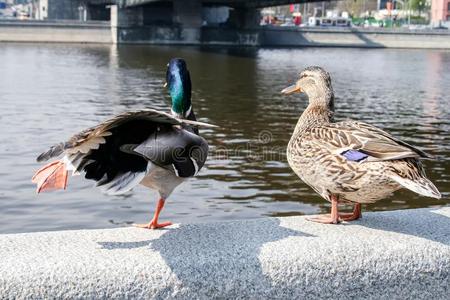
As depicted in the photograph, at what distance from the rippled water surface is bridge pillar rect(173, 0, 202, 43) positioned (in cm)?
3039

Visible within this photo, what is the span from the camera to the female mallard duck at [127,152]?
A: 3.83 metres

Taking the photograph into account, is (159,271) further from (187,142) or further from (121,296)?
(187,142)

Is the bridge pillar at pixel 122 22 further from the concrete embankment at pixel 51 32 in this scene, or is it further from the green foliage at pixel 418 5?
the green foliage at pixel 418 5

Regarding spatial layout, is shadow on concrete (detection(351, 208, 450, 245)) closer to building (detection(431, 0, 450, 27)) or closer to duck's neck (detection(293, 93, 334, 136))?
duck's neck (detection(293, 93, 334, 136))

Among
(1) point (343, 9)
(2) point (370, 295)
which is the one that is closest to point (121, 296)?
(2) point (370, 295)

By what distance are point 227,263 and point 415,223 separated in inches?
55.3

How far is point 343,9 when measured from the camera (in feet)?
539

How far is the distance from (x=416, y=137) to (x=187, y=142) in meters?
16.1

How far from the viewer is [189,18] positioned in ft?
265

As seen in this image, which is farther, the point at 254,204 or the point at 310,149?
the point at 254,204

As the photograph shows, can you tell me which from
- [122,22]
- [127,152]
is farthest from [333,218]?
[122,22]

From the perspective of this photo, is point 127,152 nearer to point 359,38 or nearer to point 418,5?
point 359,38

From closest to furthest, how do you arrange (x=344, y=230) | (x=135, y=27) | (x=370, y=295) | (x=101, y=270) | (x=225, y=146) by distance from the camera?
(x=101, y=270) < (x=370, y=295) < (x=344, y=230) < (x=225, y=146) < (x=135, y=27)

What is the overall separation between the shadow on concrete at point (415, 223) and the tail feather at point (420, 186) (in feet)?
1.19
